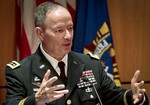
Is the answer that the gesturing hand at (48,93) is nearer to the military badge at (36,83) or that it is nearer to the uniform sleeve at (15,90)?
the uniform sleeve at (15,90)

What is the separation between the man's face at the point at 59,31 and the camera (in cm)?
174

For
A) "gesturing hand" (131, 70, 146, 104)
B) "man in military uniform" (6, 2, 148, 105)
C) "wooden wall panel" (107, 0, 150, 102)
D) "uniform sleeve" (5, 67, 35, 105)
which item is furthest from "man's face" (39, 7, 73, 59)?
"wooden wall panel" (107, 0, 150, 102)

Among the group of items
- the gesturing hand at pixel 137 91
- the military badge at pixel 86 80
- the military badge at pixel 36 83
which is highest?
the military badge at pixel 36 83

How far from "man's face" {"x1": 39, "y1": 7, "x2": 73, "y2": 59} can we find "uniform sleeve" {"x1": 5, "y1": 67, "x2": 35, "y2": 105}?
27cm

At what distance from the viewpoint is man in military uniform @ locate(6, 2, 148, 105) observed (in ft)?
5.69

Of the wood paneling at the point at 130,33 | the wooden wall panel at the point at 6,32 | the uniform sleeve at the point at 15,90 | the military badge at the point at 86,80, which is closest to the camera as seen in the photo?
the uniform sleeve at the point at 15,90

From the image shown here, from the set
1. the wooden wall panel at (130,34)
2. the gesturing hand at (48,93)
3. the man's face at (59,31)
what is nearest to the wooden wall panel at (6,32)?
the wooden wall panel at (130,34)

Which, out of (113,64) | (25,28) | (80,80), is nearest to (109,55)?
(113,64)

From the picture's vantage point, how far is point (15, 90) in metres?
1.68

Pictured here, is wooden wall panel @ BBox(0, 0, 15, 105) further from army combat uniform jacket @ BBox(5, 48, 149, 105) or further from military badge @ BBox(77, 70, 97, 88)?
military badge @ BBox(77, 70, 97, 88)

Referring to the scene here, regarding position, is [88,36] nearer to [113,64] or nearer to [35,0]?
[113,64]

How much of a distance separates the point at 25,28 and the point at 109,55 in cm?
84

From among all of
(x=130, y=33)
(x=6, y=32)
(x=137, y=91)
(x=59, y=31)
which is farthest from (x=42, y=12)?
(x=130, y=33)

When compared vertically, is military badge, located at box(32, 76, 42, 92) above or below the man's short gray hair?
below
